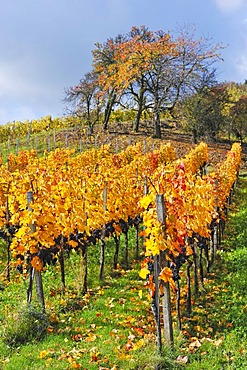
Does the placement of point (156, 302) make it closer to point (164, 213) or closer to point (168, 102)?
point (164, 213)

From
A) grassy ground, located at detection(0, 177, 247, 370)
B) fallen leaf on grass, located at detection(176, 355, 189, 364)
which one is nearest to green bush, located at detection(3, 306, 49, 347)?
grassy ground, located at detection(0, 177, 247, 370)

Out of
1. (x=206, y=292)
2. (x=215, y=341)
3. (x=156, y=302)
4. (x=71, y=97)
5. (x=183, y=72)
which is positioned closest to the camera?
(x=156, y=302)

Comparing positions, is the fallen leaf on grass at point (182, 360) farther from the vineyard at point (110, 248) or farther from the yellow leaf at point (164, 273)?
the yellow leaf at point (164, 273)

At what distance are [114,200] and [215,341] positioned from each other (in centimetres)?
452

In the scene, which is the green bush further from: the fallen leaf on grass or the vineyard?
the fallen leaf on grass

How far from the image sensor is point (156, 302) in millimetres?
5316

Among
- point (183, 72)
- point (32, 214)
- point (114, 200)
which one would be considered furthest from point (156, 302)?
point (183, 72)

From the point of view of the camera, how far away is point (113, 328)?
6.21 meters

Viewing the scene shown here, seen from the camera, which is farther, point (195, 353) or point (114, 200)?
point (114, 200)

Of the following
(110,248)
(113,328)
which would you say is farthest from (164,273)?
(110,248)

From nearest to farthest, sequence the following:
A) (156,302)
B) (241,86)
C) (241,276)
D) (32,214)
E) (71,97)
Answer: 1. (156,302)
2. (32,214)
3. (241,276)
4. (71,97)
5. (241,86)

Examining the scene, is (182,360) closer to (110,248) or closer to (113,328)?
(113,328)

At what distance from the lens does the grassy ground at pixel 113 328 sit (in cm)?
518

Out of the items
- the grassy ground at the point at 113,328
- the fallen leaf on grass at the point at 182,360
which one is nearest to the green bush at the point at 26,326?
the grassy ground at the point at 113,328
